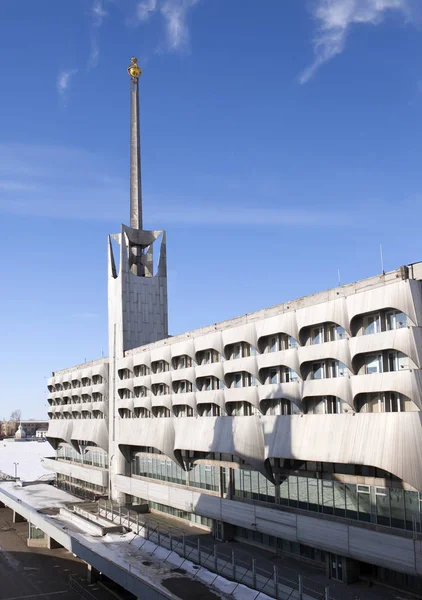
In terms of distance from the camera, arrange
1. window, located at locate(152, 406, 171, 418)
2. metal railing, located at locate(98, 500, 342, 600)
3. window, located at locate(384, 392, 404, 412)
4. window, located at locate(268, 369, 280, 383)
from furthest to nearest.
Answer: window, located at locate(152, 406, 171, 418)
window, located at locate(268, 369, 280, 383)
metal railing, located at locate(98, 500, 342, 600)
window, located at locate(384, 392, 404, 412)

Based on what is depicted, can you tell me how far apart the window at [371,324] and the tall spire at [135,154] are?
52.5m

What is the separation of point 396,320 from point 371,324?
2.28 meters

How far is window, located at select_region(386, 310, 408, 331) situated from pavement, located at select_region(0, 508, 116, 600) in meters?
37.3

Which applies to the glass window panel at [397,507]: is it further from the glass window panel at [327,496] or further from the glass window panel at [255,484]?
the glass window panel at [255,484]

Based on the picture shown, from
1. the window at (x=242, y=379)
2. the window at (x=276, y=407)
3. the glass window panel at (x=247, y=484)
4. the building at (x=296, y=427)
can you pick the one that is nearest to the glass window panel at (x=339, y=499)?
the building at (x=296, y=427)

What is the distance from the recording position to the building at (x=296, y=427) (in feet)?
132

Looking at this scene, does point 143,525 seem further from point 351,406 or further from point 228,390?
point 351,406

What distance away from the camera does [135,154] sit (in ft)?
301

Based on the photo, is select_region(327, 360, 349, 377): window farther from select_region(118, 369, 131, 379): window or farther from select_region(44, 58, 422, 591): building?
select_region(118, 369, 131, 379): window

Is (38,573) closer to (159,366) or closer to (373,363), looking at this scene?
(159,366)

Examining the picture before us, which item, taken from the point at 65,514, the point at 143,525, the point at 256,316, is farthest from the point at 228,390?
the point at 65,514

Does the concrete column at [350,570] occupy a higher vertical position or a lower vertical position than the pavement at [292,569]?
higher

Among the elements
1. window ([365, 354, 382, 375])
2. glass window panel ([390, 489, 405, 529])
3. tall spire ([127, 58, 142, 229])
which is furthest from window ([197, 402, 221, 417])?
tall spire ([127, 58, 142, 229])

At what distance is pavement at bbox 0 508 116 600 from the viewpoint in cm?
5931
